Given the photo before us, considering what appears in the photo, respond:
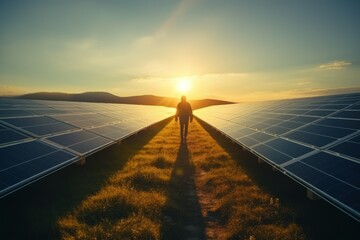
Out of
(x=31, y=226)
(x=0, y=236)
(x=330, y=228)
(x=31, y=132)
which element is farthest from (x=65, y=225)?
(x=330, y=228)

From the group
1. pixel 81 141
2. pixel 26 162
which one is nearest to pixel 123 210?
pixel 26 162

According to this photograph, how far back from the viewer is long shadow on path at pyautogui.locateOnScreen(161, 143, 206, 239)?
24.1ft

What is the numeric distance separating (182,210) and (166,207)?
0.50m

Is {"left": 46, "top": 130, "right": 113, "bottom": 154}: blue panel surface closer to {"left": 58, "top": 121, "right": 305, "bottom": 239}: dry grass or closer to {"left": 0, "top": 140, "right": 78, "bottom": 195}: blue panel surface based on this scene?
{"left": 0, "top": 140, "right": 78, "bottom": 195}: blue panel surface

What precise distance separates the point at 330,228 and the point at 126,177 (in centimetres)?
717

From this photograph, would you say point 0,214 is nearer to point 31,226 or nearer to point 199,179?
point 31,226

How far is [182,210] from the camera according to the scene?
867cm

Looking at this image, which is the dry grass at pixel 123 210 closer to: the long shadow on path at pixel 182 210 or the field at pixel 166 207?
the field at pixel 166 207

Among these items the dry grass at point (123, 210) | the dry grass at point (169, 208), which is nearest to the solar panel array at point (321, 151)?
the dry grass at point (169, 208)

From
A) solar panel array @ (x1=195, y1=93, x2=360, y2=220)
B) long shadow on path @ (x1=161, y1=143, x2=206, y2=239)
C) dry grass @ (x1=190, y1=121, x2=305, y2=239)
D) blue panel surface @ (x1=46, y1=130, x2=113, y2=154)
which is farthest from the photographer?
blue panel surface @ (x1=46, y1=130, x2=113, y2=154)

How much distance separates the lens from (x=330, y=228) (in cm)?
695

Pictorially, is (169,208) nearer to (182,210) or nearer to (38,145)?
(182,210)

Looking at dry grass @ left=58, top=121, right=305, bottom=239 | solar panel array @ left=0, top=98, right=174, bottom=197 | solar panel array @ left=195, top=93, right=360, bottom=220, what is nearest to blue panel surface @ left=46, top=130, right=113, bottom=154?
solar panel array @ left=0, top=98, right=174, bottom=197

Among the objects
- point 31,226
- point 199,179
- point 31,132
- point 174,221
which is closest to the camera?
point 31,226
